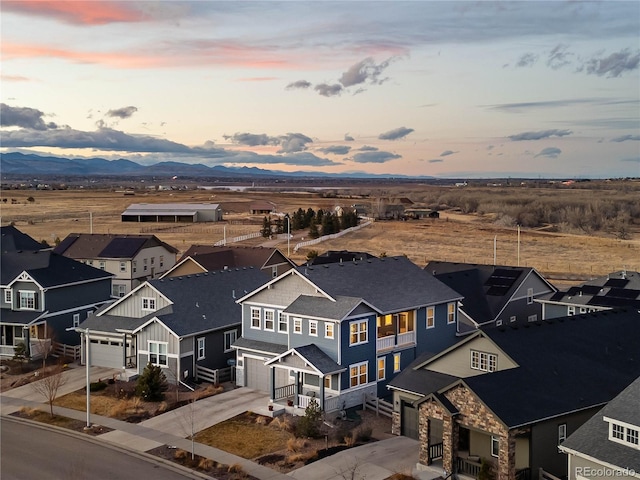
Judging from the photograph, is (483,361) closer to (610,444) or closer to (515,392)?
(515,392)

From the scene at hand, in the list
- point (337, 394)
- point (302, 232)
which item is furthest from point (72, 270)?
point (302, 232)

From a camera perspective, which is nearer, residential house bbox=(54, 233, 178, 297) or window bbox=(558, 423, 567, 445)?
window bbox=(558, 423, 567, 445)

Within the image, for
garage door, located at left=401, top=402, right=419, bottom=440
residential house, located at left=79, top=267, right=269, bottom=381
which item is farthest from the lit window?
residential house, located at left=79, top=267, right=269, bottom=381

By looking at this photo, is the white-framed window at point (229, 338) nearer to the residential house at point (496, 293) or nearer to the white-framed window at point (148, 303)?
the white-framed window at point (148, 303)

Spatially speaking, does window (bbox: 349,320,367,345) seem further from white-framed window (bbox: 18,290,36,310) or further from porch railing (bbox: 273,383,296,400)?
white-framed window (bbox: 18,290,36,310)

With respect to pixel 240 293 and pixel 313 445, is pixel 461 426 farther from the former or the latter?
pixel 240 293

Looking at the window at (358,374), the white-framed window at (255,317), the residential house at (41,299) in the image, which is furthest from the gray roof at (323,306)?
the residential house at (41,299)

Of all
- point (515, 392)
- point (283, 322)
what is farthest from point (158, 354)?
point (515, 392)
